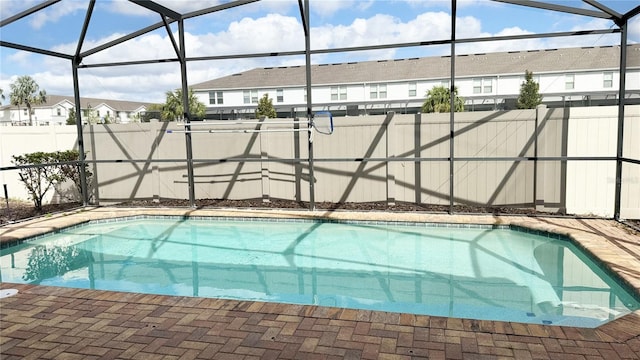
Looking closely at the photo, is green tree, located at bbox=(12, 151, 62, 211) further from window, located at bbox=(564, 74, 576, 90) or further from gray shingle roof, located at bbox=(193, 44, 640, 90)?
window, located at bbox=(564, 74, 576, 90)

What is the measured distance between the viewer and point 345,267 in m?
5.23

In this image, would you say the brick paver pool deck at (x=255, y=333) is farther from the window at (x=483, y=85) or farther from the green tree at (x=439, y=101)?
the window at (x=483, y=85)

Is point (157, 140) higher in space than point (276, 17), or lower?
lower

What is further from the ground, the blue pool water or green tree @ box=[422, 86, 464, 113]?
green tree @ box=[422, 86, 464, 113]


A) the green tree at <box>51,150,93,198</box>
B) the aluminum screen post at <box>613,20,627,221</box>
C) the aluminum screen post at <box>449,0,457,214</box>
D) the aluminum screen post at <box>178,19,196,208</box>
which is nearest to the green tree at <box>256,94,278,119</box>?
the green tree at <box>51,150,93,198</box>

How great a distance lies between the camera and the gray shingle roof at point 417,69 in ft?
73.6

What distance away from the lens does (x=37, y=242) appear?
20.7 ft

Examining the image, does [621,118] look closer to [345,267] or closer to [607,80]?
[345,267]

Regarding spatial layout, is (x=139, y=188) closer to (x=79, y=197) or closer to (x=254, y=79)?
(x=79, y=197)

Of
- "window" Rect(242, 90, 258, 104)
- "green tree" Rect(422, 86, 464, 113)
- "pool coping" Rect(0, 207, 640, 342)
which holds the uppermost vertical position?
"window" Rect(242, 90, 258, 104)

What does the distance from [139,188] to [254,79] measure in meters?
16.8

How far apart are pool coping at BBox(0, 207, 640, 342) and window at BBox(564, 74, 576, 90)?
709 inches

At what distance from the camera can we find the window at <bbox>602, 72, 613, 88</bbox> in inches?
805

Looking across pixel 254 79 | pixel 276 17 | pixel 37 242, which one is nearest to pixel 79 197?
pixel 37 242
